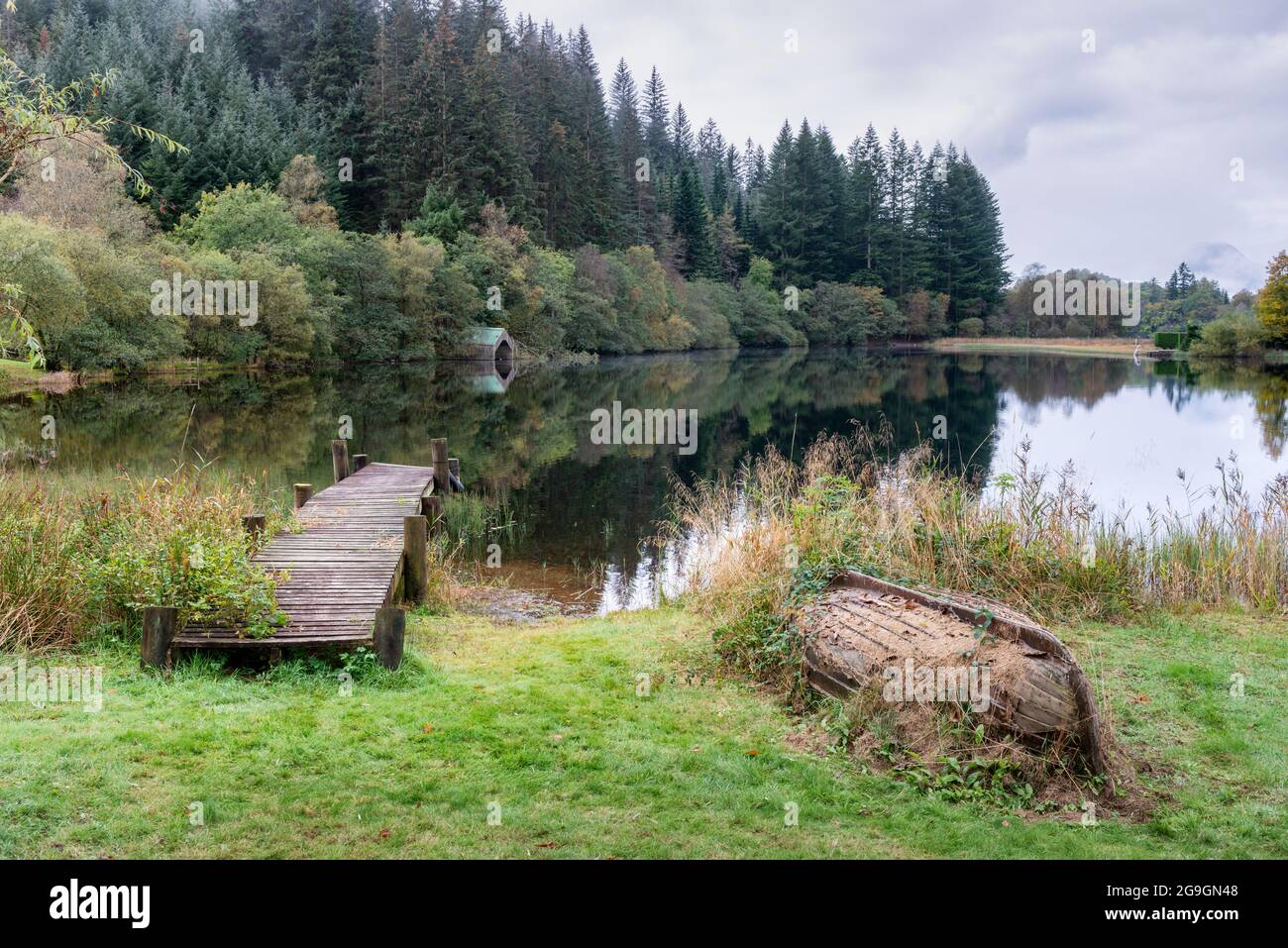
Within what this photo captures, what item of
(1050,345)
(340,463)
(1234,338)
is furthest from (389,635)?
(1050,345)

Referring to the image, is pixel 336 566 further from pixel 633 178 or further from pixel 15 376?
pixel 633 178

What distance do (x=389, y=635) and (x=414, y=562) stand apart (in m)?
3.10

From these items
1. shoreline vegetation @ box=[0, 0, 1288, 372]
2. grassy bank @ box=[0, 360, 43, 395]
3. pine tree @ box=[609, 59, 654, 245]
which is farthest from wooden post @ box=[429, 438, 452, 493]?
pine tree @ box=[609, 59, 654, 245]

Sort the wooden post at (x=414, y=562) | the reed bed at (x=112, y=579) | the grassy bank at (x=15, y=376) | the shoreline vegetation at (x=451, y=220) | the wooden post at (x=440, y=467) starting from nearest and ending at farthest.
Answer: the reed bed at (x=112, y=579) → the wooden post at (x=414, y=562) → the wooden post at (x=440, y=467) → the grassy bank at (x=15, y=376) → the shoreline vegetation at (x=451, y=220)

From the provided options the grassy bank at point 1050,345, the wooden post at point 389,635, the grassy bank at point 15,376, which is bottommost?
the wooden post at point 389,635

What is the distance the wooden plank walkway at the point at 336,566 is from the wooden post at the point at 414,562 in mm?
134

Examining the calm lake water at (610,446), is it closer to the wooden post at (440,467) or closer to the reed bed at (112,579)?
the wooden post at (440,467)

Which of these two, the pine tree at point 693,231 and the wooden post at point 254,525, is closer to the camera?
the wooden post at point 254,525

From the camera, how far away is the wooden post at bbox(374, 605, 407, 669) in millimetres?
7219

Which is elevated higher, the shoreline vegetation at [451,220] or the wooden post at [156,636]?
the shoreline vegetation at [451,220]

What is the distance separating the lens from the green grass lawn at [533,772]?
4305mm

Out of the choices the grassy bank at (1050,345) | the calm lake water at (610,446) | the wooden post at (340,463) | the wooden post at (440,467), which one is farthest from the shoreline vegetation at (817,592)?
the grassy bank at (1050,345)

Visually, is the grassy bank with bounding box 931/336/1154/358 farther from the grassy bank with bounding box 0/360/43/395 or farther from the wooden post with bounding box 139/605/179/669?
the wooden post with bounding box 139/605/179/669

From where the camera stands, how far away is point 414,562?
33.7 ft
